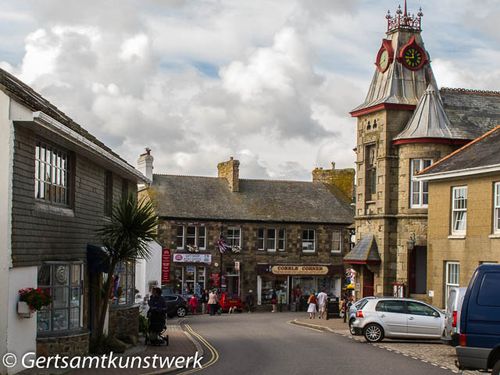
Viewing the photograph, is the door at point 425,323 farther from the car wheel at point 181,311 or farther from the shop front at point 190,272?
the shop front at point 190,272

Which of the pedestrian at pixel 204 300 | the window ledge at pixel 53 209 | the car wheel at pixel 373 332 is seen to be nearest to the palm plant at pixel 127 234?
the window ledge at pixel 53 209

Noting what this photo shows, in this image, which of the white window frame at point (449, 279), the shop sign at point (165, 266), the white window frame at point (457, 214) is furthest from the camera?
the shop sign at point (165, 266)

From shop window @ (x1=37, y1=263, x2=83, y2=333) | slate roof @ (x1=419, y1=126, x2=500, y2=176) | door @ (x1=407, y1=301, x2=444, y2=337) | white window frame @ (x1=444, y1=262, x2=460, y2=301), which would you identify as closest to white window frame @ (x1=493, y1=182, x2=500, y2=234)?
slate roof @ (x1=419, y1=126, x2=500, y2=176)

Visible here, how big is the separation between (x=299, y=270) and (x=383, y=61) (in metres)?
23.8

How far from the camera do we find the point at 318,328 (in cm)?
3778

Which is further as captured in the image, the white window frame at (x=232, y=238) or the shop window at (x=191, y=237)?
the white window frame at (x=232, y=238)

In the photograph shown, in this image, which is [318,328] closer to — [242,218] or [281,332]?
[281,332]

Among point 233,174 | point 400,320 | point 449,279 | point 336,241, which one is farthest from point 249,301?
point 400,320

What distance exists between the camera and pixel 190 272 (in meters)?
60.4

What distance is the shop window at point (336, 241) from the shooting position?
211 ft

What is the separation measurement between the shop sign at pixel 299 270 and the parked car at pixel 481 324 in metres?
46.0

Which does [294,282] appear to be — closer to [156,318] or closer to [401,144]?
[401,144]

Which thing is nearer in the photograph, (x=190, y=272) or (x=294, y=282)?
(x=190, y=272)

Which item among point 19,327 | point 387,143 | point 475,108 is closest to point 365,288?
point 387,143
